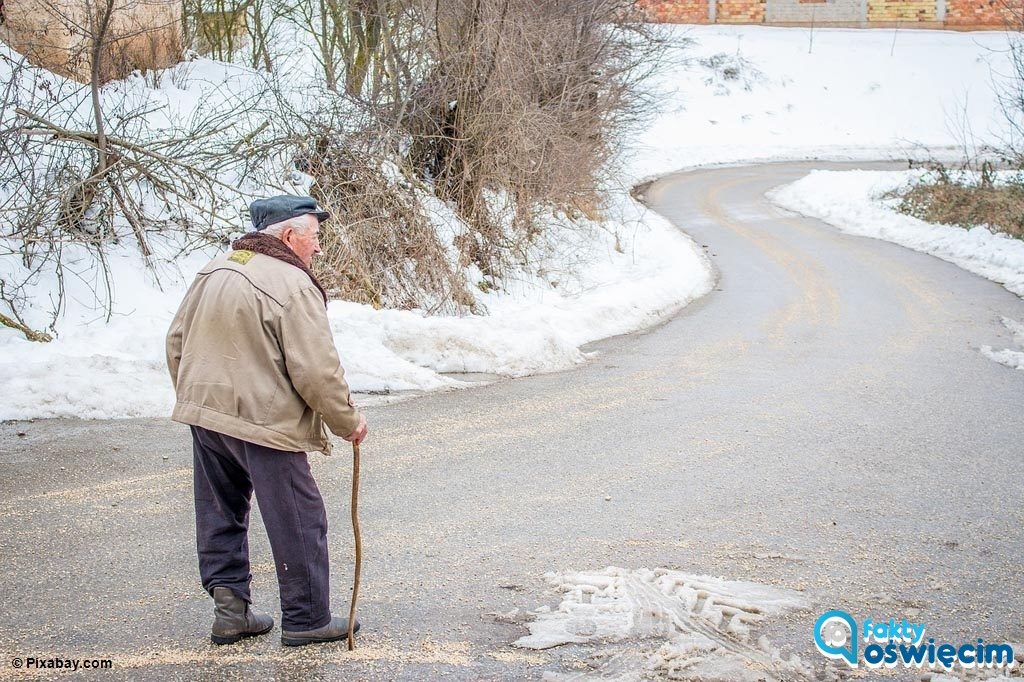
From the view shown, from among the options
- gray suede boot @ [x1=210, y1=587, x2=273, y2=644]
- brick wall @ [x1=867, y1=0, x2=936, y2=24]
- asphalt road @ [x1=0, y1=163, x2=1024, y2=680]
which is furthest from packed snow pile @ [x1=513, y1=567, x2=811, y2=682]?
brick wall @ [x1=867, y1=0, x2=936, y2=24]

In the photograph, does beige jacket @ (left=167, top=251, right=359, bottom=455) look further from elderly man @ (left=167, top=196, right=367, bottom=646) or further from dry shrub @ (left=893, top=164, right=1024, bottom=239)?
dry shrub @ (left=893, top=164, right=1024, bottom=239)

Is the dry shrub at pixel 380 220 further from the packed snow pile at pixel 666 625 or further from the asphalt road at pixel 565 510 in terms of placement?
the packed snow pile at pixel 666 625

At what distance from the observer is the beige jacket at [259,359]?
3713mm

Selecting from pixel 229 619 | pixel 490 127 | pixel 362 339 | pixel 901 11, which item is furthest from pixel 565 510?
pixel 901 11

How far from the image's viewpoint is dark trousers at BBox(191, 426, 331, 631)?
12.5 feet

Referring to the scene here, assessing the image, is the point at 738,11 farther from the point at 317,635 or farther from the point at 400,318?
the point at 317,635

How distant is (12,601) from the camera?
4.34 meters

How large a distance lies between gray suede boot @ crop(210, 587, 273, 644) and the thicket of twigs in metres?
5.93

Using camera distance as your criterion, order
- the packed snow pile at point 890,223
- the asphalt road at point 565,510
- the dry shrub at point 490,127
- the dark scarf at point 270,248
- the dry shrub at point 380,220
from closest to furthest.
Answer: the dark scarf at point 270,248 → the asphalt road at point 565,510 → the dry shrub at point 380,220 → the dry shrub at point 490,127 → the packed snow pile at point 890,223

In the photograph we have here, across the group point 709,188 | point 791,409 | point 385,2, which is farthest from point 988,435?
point 709,188

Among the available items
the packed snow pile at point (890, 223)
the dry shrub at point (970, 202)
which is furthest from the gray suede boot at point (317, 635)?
the dry shrub at point (970, 202)

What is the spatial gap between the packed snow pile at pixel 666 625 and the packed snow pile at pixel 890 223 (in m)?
12.6

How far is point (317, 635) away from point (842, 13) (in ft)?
201

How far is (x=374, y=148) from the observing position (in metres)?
13.4
